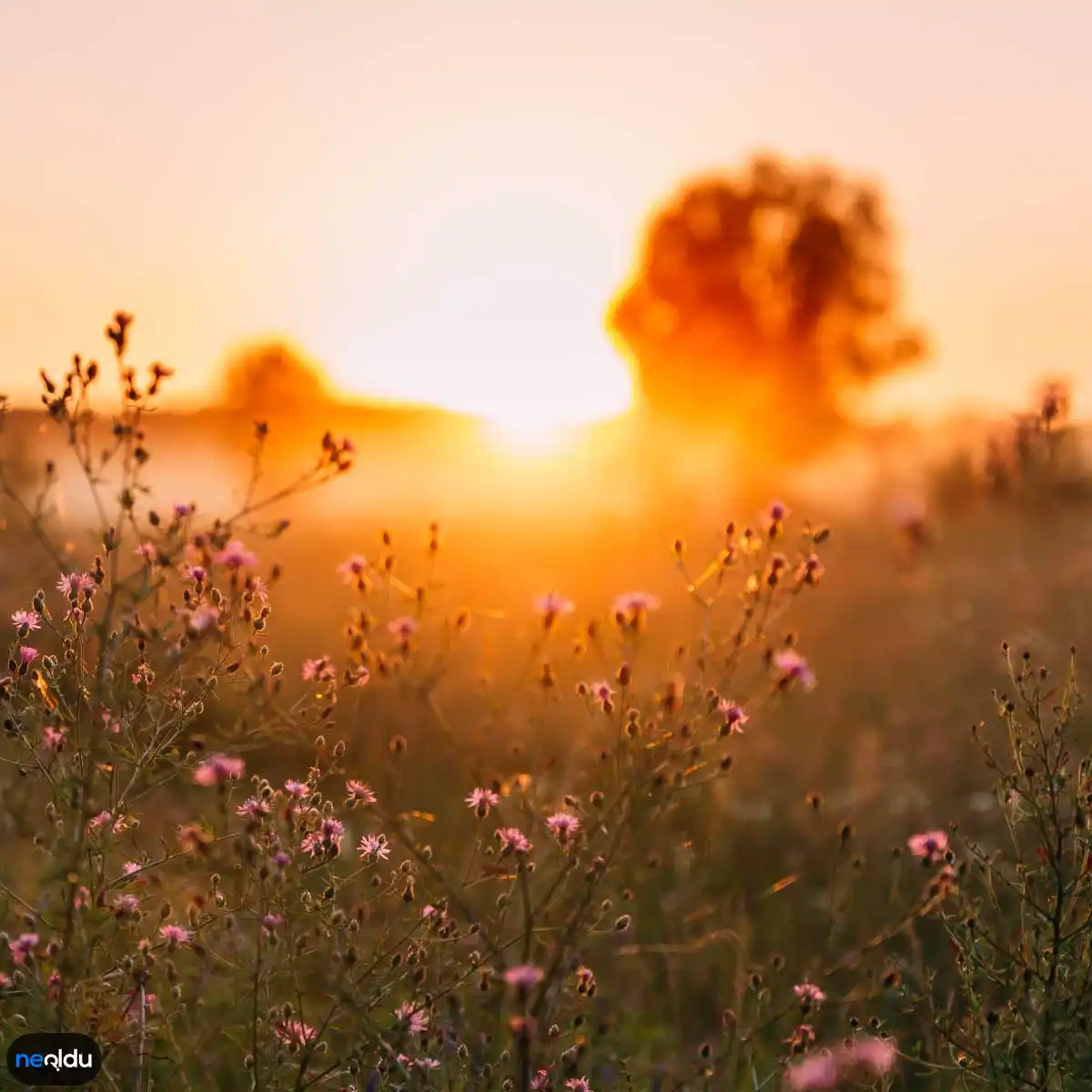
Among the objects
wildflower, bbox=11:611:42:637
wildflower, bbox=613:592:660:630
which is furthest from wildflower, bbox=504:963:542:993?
wildflower, bbox=11:611:42:637

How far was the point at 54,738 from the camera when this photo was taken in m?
2.53

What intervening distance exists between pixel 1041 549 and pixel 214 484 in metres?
37.9

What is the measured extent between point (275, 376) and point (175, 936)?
222 ft

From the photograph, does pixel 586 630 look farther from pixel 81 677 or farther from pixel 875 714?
pixel 875 714

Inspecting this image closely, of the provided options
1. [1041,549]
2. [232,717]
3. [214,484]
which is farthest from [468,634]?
[214,484]

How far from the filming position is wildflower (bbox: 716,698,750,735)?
2.68m

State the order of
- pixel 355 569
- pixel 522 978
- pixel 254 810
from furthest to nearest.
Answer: pixel 355 569 → pixel 254 810 → pixel 522 978

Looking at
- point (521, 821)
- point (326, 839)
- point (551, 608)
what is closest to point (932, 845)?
point (551, 608)

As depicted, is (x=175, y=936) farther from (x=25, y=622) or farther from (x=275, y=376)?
(x=275, y=376)

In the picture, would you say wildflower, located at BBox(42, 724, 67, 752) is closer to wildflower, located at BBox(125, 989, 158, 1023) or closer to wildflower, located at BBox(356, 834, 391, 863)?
wildflower, located at BBox(125, 989, 158, 1023)

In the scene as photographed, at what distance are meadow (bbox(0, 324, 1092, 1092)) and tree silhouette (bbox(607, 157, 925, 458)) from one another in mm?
25899

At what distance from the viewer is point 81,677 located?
104 inches

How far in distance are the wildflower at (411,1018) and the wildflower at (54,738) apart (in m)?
0.98

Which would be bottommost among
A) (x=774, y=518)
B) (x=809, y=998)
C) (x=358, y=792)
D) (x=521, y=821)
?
(x=521, y=821)
